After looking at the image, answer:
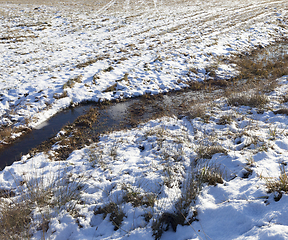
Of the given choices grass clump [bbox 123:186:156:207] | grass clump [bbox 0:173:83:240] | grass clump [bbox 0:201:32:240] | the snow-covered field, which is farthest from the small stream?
grass clump [bbox 123:186:156:207]

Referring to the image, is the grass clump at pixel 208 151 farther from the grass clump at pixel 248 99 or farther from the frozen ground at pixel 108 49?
the frozen ground at pixel 108 49

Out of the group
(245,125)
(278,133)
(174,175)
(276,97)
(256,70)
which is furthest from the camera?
(256,70)

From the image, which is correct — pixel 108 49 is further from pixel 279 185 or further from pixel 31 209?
pixel 279 185

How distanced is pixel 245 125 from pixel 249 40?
13.1m

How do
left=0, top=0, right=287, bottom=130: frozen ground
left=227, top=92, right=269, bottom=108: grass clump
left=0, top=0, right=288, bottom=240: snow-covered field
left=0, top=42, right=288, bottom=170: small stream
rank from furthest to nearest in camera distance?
left=0, top=0, right=287, bottom=130: frozen ground, left=227, top=92, right=269, bottom=108: grass clump, left=0, top=42, right=288, bottom=170: small stream, left=0, top=0, right=288, bottom=240: snow-covered field

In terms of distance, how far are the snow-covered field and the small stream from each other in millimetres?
510

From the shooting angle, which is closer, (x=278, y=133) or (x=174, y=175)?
(x=174, y=175)

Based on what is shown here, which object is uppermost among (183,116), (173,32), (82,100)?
(173,32)

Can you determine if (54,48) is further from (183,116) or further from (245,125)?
(245,125)

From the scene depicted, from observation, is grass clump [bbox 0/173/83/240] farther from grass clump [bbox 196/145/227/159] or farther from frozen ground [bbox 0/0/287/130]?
frozen ground [bbox 0/0/287/130]

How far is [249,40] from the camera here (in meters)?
14.8

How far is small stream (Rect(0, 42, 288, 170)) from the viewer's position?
5.73m

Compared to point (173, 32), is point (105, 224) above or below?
below

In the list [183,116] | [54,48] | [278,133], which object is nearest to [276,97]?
[278,133]
